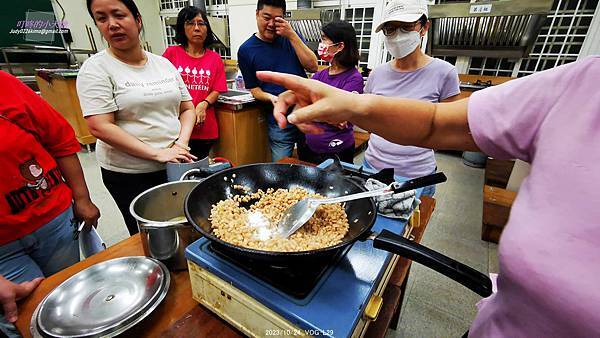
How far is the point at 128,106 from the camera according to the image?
1.25 m

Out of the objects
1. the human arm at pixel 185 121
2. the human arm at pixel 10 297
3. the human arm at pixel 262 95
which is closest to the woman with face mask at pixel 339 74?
the human arm at pixel 262 95

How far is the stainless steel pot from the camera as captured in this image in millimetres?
707

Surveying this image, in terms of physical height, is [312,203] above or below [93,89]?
below

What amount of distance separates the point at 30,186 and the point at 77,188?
0.26 meters

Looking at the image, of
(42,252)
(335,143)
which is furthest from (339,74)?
(42,252)

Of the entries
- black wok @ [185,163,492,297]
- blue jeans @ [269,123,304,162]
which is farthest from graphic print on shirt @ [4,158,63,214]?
blue jeans @ [269,123,304,162]

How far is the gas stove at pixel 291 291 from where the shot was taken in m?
0.54

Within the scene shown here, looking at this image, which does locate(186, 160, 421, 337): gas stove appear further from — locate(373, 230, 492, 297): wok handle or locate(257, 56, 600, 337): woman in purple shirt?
locate(257, 56, 600, 337): woman in purple shirt

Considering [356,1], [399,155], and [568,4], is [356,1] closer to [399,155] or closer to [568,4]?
[568,4]

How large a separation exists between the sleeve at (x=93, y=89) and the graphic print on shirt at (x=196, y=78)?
1.08 metres

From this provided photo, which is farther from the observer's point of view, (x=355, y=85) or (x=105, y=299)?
(x=355, y=85)

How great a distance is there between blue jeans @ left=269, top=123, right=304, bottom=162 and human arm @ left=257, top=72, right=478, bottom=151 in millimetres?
1685

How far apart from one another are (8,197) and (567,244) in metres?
1.45

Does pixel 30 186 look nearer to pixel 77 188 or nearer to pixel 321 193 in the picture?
pixel 77 188
